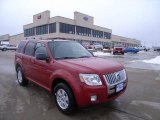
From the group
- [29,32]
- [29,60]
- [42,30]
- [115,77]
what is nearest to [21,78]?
[29,60]

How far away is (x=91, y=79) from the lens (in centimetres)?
422

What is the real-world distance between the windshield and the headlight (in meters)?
1.32

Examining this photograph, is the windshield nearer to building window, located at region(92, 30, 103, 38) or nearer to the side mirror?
the side mirror

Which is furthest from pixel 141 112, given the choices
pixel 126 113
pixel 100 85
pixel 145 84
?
pixel 145 84

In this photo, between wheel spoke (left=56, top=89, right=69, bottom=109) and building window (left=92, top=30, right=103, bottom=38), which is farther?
building window (left=92, top=30, right=103, bottom=38)

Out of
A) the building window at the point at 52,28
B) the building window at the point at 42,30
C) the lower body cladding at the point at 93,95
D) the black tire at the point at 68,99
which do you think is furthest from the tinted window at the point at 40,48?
the building window at the point at 42,30

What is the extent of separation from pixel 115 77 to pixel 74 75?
975mm

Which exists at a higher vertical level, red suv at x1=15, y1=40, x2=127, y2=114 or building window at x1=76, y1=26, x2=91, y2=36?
building window at x1=76, y1=26, x2=91, y2=36

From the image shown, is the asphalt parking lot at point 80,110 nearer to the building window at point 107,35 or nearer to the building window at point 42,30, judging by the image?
the building window at point 42,30

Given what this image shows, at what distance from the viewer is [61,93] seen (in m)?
4.86

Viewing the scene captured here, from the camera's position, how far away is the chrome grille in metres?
4.36

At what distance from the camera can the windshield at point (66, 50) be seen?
5.44 m

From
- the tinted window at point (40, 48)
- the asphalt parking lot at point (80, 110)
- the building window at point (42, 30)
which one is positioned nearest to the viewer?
the asphalt parking lot at point (80, 110)

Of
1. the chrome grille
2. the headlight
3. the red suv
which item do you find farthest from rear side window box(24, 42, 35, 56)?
the chrome grille
